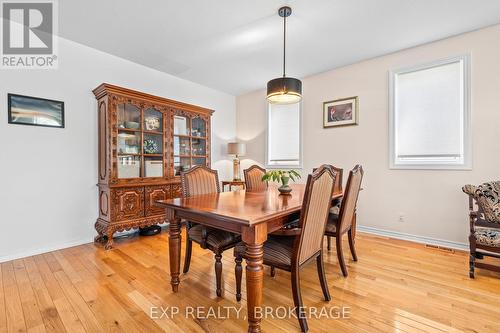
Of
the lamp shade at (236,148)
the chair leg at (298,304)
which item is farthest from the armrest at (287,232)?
the lamp shade at (236,148)

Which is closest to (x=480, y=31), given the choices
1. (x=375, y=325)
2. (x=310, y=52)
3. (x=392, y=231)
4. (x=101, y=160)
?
(x=310, y=52)

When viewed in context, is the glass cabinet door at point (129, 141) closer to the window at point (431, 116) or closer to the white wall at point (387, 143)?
the white wall at point (387, 143)

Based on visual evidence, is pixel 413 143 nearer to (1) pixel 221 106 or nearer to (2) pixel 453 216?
(2) pixel 453 216

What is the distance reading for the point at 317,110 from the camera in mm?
4035

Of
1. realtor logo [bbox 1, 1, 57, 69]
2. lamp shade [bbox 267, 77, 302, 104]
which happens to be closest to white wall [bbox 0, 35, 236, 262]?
realtor logo [bbox 1, 1, 57, 69]

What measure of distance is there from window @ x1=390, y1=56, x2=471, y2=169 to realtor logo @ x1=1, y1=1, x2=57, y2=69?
4125 millimetres

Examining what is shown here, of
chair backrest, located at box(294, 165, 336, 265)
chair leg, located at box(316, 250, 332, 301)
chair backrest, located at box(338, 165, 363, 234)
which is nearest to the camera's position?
chair backrest, located at box(294, 165, 336, 265)

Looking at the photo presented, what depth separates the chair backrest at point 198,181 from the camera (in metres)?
2.25

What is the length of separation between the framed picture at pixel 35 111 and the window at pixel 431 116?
14.0 ft

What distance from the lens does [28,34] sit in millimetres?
2719

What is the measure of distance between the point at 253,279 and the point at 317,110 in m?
3.30

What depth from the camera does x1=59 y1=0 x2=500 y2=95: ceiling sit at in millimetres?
2303

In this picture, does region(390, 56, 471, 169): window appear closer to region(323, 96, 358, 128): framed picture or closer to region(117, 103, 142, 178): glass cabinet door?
region(323, 96, 358, 128): framed picture

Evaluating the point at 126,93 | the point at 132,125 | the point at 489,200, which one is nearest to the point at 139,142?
the point at 132,125
